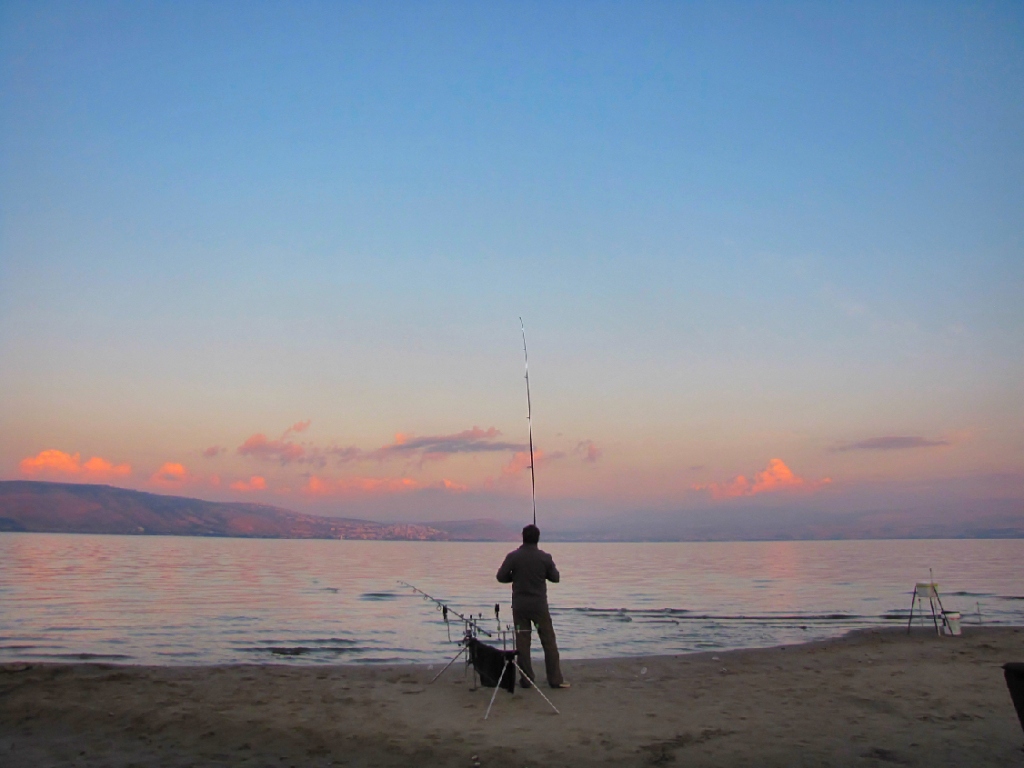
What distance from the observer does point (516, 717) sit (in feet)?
27.0

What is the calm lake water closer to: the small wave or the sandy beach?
the small wave

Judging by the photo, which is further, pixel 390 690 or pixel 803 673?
pixel 803 673

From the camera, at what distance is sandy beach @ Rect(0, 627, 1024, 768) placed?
6.88 metres

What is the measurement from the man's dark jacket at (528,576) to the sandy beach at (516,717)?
1.11 meters

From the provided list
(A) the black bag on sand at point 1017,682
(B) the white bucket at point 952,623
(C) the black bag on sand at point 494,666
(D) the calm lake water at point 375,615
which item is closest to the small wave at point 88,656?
(D) the calm lake water at point 375,615

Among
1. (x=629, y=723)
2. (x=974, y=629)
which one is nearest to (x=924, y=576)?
(x=974, y=629)

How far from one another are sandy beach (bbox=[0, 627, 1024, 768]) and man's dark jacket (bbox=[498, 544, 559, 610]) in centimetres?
111

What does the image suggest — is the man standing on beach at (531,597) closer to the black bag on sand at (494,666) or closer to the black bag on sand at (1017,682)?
the black bag on sand at (494,666)

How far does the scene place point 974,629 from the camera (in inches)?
687

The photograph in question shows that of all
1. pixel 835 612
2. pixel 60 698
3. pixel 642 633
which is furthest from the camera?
pixel 835 612

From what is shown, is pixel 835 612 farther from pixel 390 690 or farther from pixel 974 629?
pixel 390 690

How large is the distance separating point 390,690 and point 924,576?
4594cm

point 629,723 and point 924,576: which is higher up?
point 629,723

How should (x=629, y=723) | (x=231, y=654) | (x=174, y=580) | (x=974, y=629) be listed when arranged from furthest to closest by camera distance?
(x=174, y=580) < (x=974, y=629) < (x=231, y=654) < (x=629, y=723)
